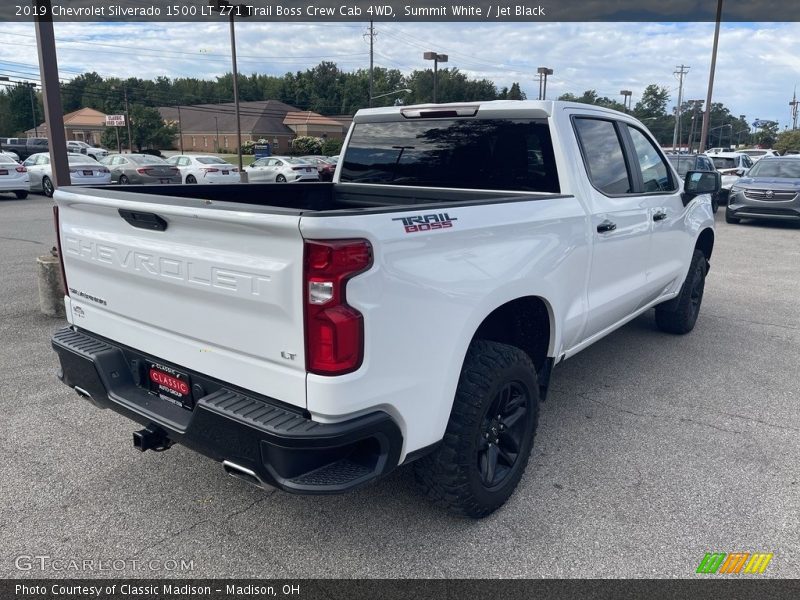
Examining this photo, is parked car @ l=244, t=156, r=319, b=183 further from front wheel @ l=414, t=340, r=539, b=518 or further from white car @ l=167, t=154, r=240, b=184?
front wheel @ l=414, t=340, r=539, b=518

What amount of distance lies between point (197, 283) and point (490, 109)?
2291mm

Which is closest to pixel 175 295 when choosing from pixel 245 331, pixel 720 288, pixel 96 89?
pixel 245 331

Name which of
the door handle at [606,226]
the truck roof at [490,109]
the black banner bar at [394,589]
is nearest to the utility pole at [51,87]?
the truck roof at [490,109]

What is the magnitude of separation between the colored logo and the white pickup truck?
3.01 feet

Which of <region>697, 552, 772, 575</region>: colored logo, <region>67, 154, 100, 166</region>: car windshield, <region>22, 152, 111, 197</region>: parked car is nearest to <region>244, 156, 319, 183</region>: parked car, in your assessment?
<region>67, 154, 100, 166</region>: car windshield

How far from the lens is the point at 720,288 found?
27.7ft

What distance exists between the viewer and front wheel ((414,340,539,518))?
2762mm

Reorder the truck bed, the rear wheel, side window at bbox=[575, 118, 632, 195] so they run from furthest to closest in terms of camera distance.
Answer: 1. the rear wheel
2. side window at bbox=[575, 118, 632, 195]
3. the truck bed

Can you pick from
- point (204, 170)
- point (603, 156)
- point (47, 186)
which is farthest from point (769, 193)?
point (204, 170)

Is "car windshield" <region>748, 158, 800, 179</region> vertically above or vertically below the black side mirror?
below

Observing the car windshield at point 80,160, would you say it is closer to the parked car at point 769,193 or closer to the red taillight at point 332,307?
the parked car at point 769,193

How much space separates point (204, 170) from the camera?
28.2m

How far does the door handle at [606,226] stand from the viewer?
12.4 feet

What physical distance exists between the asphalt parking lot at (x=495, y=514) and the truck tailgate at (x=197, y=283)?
2.80 ft
